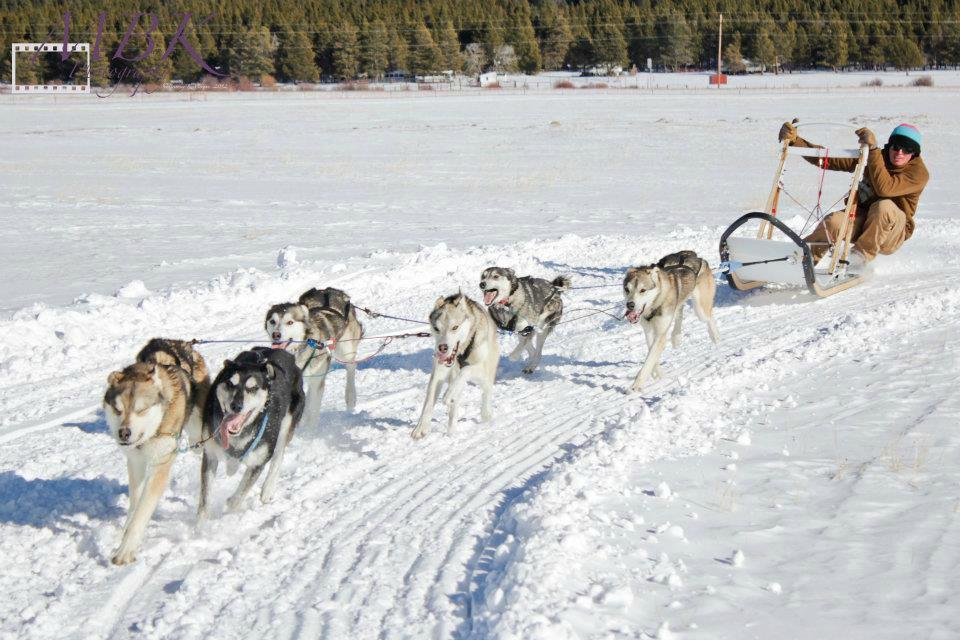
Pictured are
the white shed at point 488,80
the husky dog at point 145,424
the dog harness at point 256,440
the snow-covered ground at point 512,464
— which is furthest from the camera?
the white shed at point 488,80

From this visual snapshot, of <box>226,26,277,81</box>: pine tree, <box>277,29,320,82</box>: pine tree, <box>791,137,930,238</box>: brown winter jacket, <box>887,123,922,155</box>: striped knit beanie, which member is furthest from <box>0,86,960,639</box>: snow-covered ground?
<box>277,29,320,82</box>: pine tree

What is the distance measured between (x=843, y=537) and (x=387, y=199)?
13906mm

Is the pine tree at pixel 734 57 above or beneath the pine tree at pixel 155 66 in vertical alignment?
above

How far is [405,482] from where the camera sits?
4.90m

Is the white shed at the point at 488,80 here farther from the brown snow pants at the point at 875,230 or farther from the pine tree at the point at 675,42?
the brown snow pants at the point at 875,230

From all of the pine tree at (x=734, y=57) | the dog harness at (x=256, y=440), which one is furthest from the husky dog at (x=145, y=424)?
the pine tree at (x=734, y=57)

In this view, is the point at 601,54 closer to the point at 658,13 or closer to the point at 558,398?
the point at 658,13

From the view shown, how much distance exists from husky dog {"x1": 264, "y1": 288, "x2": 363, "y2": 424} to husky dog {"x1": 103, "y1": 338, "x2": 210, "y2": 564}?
1.13m

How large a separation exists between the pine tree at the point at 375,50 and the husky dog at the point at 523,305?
63.3 meters

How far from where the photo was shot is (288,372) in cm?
483

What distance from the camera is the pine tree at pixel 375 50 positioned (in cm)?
6744

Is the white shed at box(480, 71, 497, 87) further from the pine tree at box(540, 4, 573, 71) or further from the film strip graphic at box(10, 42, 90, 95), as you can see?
the film strip graphic at box(10, 42, 90, 95)

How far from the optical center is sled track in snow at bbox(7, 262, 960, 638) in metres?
3.53

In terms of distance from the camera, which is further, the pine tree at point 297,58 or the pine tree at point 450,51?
the pine tree at point 450,51
